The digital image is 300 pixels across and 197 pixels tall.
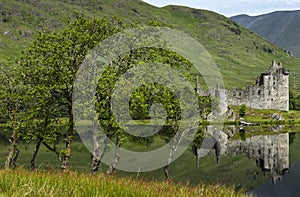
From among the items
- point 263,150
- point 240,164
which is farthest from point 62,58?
point 263,150

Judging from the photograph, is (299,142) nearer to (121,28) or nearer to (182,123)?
(182,123)

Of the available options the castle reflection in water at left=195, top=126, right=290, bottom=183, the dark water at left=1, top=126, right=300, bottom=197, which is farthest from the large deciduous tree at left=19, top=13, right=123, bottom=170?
the castle reflection in water at left=195, top=126, right=290, bottom=183

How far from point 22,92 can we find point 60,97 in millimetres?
5280

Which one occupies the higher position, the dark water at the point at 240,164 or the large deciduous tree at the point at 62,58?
the large deciduous tree at the point at 62,58

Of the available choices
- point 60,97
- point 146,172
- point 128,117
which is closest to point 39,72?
point 60,97

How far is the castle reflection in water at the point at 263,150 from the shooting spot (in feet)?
164

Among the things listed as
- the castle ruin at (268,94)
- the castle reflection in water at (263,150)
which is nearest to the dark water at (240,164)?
the castle reflection in water at (263,150)

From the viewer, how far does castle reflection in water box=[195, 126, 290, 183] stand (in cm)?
4997

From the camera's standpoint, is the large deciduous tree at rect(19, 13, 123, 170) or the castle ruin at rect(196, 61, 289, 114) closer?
the large deciduous tree at rect(19, 13, 123, 170)

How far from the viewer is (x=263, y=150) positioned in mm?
61031

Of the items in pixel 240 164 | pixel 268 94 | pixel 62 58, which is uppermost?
pixel 62 58

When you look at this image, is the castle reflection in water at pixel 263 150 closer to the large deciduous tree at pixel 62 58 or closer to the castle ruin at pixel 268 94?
the large deciduous tree at pixel 62 58

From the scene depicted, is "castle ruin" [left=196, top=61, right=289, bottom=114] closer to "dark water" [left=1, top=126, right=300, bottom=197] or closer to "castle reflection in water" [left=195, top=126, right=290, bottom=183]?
"castle reflection in water" [left=195, top=126, right=290, bottom=183]

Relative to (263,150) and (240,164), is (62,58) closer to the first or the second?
(240,164)
